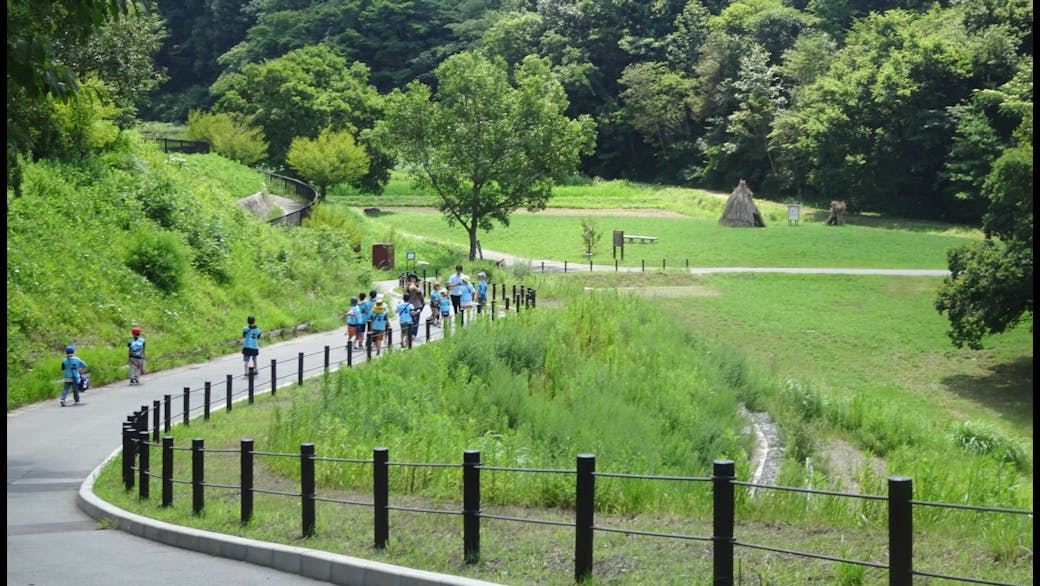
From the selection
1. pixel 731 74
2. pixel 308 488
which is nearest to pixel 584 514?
pixel 308 488

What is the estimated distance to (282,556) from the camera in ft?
37.1

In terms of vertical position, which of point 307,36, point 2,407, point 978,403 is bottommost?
point 978,403

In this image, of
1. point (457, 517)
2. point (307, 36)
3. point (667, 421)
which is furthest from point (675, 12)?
point (457, 517)

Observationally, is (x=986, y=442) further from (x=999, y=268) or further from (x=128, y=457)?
(x=128, y=457)

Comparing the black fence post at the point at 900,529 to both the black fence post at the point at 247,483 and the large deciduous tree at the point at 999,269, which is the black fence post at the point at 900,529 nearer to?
the black fence post at the point at 247,483

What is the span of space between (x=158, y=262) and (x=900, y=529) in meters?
28.1

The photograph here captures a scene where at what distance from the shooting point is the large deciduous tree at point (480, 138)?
55.8 m

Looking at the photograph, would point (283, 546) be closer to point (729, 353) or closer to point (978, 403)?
point (729, 353)

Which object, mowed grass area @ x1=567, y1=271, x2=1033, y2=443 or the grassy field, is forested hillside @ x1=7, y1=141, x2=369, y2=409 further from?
mowed grass area @ x1=567, y1=271, x2=1033, y2=443

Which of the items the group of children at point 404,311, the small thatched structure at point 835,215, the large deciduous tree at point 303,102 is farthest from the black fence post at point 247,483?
the large deciduous tree at point 303,102

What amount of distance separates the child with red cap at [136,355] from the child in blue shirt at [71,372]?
189cm

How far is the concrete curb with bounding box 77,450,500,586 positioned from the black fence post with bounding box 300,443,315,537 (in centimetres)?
44

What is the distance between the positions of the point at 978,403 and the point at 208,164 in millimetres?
36404

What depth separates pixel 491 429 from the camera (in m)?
21.2
